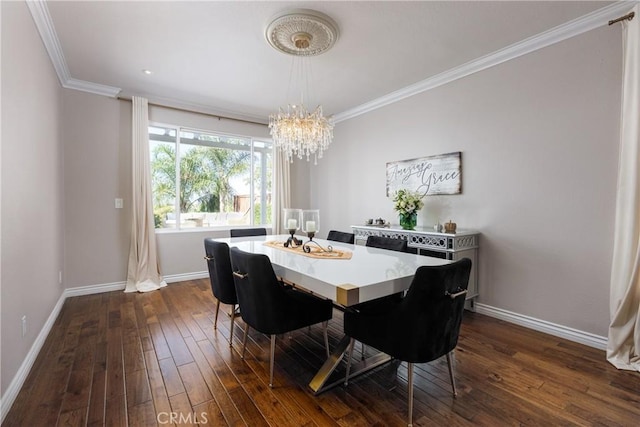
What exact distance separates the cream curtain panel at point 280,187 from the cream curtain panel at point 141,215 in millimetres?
1991

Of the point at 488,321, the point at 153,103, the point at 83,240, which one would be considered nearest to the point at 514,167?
the point at 488,321

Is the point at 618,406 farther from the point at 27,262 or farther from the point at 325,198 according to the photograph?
the point at 325,198

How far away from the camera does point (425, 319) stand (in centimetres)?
148

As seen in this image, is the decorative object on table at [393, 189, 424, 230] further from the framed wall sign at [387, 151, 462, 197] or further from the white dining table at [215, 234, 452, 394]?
the white dining table at [215, 234, 452, 394]

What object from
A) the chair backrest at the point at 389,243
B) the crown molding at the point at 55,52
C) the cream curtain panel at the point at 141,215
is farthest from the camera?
the cream curtain panel at the point at 141,215

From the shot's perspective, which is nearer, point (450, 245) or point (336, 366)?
point (336, 366)

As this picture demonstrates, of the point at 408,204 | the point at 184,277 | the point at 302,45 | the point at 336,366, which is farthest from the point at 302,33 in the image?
the point at 184,277

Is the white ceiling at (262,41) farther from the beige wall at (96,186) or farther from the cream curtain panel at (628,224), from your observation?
the cream curtain panel at (628,224)

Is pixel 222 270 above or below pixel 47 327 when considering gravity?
above

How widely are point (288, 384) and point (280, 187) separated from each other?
3805mm

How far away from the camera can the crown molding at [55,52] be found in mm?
2248

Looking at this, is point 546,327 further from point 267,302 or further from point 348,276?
point 267,302

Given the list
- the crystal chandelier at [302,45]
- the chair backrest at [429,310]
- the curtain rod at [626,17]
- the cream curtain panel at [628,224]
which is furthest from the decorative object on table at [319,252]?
the curtain rod at [626,17]

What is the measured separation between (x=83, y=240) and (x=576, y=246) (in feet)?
18.0
